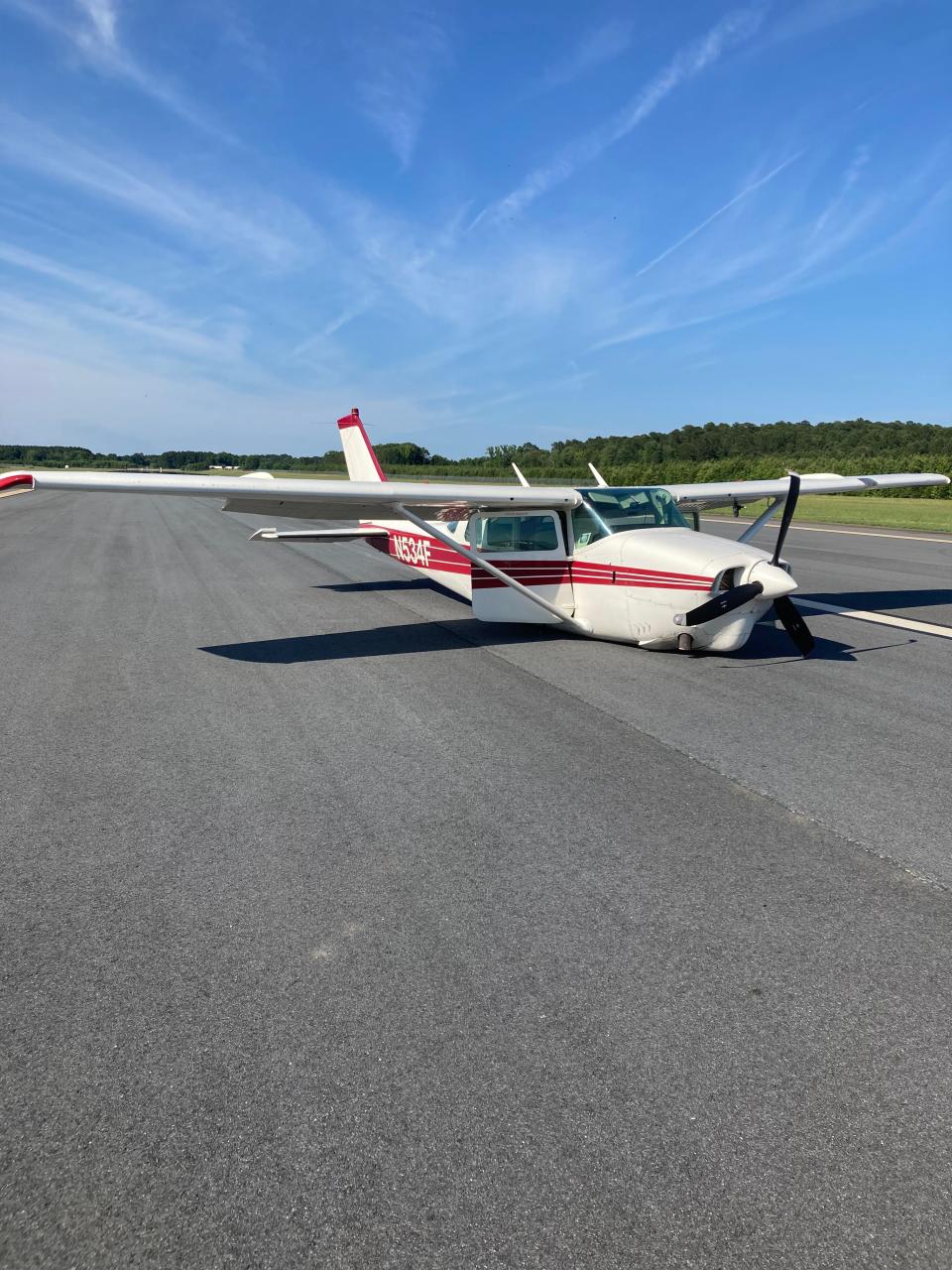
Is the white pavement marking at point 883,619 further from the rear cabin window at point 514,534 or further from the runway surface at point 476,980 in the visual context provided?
the rear cabin window at point 514,534

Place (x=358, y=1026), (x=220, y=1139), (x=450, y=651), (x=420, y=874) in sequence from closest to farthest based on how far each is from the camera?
1. (x=220, y=1139)
2. (x=358, y=1026)
3. (x=420, y=874)
4. (x=450, y=651)

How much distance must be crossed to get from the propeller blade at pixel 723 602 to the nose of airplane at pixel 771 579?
0.07 meters

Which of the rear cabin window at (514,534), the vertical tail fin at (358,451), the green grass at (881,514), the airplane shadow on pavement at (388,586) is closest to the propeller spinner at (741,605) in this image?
the rear cabin window at (514,534)

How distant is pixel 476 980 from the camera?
9.67 feet

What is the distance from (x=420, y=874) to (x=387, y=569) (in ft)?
41.8

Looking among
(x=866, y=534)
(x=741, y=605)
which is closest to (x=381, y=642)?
(x=741, y=605)

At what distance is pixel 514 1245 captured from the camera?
1.92 m

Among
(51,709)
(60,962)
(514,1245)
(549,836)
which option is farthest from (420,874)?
(51,709)

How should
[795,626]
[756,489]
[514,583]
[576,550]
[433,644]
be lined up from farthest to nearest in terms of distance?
[756,489] < [433,644] < [514,583] < [576,550] < [795,626]

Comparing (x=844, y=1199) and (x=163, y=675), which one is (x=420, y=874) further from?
(x=163, y=675)

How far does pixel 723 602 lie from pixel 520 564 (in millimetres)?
2700

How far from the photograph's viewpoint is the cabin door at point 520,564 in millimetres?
9008

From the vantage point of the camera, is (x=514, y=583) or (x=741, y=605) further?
(x=514, y=583)

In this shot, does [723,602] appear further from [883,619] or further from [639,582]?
[883,619]
